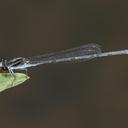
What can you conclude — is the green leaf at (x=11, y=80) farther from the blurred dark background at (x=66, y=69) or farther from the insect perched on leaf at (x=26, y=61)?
the blurred dark background at (x=66, y=69)

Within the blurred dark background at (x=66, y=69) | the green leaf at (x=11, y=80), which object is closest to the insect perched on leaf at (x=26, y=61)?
the green leaf at (x=11, y=80)

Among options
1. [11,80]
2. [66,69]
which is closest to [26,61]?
[11,80]

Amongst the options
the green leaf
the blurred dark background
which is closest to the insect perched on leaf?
the green leaf

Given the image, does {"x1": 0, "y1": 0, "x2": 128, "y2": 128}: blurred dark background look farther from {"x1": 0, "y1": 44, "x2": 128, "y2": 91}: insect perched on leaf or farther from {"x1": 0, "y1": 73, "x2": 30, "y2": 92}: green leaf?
{"x1": 0, "y1": 73, "x2": 30, "y2": 92}: green leaf

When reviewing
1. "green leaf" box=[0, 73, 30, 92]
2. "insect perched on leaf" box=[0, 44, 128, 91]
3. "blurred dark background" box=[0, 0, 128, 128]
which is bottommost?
"green leaf" box=[0, 73, 30, 92]

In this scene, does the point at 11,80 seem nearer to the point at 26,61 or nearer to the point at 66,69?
the point at 26,61
